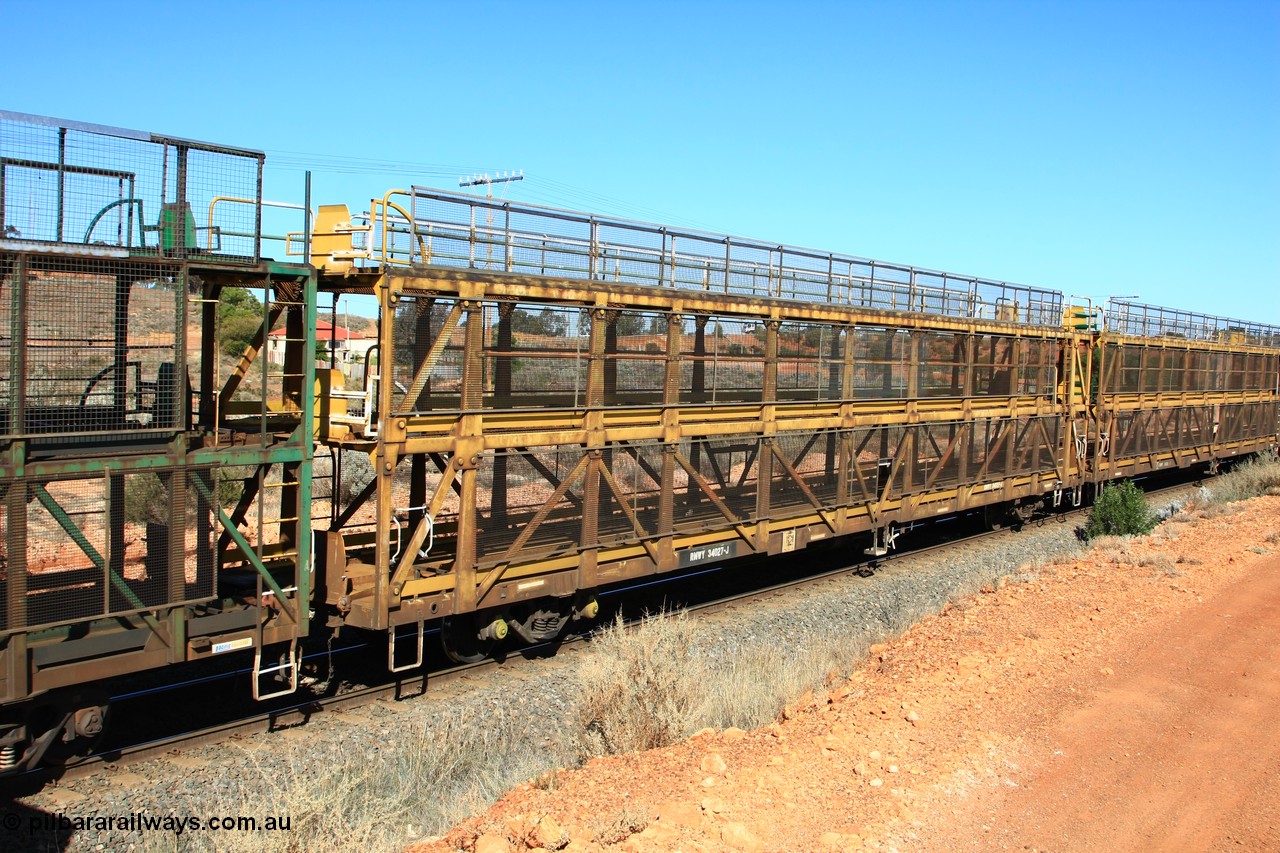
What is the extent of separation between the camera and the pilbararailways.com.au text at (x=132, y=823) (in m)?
A: 7.31

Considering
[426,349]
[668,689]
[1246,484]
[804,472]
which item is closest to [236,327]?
[804,472]

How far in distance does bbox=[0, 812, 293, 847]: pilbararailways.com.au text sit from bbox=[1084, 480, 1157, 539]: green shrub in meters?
18.4

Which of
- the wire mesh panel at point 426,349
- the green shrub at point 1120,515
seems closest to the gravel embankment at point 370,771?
the wire mesh panel at point 426,349

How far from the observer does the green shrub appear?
2023 cm

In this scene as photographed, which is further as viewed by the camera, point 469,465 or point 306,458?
point 469,465

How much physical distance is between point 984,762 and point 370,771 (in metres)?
5.49

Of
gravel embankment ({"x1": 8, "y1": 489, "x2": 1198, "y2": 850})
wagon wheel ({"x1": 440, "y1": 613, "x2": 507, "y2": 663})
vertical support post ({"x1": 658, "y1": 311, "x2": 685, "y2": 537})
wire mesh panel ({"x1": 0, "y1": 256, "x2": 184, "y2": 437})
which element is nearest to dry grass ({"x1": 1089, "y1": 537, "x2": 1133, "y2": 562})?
gravel embankment ({"x1": 8, "y1": 489, "x2": 1198, "y2": 850})

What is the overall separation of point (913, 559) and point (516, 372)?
1049cm

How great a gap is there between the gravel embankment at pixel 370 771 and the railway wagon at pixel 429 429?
2.02 feet

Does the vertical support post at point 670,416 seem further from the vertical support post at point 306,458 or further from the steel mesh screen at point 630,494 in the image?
the vertical support post at point 306,458

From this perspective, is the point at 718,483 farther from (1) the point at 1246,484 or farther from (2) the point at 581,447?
(1) the point at 1246,484

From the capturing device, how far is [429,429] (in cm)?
1023

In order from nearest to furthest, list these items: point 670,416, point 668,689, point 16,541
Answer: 1. point 16,541
2. point 668,689
3. point 670,416

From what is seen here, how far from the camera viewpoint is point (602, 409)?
11945mm
